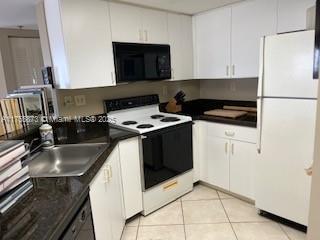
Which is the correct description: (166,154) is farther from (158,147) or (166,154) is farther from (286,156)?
(286,156)

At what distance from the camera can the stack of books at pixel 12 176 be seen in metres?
1.03

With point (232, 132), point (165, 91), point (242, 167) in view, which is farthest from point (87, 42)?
point (242, 167)

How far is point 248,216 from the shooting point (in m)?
2.27

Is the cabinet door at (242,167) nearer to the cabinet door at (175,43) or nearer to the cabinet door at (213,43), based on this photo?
the cabinet door at (213,43)

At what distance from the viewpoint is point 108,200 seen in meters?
1.63

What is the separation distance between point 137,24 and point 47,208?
6.26 feet

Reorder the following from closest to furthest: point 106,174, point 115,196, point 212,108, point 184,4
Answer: point 106,174
point 115,196
point 184,4
point 212,108

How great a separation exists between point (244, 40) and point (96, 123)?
182 centimetres

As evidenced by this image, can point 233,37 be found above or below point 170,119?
above

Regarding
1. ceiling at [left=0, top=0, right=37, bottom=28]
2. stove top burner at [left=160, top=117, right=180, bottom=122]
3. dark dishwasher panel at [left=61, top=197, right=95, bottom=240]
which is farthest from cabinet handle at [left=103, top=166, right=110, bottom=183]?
ceiling at [left=0, top=0, right=37, bottom=28]

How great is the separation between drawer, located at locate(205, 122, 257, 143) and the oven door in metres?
0.25

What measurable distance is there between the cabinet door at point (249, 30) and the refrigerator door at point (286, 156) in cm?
64

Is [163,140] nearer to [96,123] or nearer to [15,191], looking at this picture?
[96,123]

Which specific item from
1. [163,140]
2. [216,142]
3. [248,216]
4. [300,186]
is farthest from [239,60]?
[248,216]
